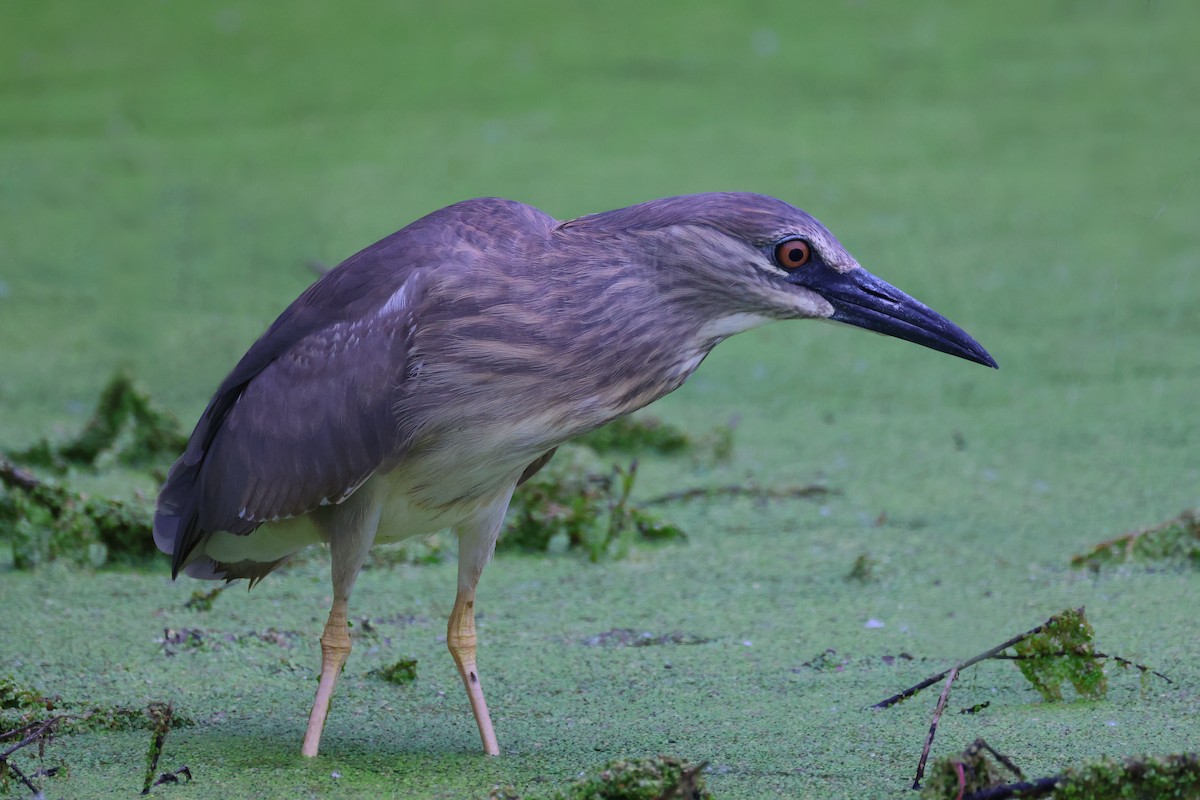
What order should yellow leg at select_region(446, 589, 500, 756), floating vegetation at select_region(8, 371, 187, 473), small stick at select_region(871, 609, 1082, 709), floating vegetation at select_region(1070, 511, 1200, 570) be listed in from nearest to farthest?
small stick at select_region(871, 609, 1082, 709) < yellow leg at select_region(446, 589, 500, 756) < floating vegetation at select_region(1070, 511, 1200, 570) < floating vegetation at select_region(8, 371, 187, 473)

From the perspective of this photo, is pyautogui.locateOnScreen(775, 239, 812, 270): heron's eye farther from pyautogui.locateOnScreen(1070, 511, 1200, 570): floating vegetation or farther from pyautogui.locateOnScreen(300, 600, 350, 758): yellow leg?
pyautogui.locateOnScreen(1070, 511, 1200, 570): floating vegetation

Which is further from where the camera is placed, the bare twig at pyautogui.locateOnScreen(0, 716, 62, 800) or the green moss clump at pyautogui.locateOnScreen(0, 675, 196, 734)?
the green moss clump at pyautogui.locateOnScreen(0, 675, 196, 734)

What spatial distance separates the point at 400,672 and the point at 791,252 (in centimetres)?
135

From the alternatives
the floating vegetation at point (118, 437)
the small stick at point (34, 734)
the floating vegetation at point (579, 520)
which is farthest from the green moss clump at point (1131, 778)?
the floating vegetation at point (118, 437)

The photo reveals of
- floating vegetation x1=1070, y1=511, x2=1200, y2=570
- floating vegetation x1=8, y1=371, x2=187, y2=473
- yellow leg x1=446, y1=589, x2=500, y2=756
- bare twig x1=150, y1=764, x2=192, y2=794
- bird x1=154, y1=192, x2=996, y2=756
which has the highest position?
bird x1=154, y1=192, x2=996, y2=756

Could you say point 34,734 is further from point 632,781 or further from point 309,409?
point 632,781

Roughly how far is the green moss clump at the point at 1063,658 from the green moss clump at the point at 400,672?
132 cm

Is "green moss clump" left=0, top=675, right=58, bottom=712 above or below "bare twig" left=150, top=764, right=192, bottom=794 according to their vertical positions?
above

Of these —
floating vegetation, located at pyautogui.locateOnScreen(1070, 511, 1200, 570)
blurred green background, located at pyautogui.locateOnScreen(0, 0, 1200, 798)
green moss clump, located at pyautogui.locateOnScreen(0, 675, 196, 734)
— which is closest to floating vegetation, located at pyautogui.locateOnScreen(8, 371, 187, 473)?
blurred green background, located at pyautogui.locateOnScreen(0, 0, 1200, 798)

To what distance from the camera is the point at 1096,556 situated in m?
3.97

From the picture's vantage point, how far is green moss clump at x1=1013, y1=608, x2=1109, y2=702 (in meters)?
2.97

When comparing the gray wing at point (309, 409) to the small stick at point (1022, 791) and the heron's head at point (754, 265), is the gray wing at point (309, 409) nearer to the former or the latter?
the heron's head at point (754, 265)

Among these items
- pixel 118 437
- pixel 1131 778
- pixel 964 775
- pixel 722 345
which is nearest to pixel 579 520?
pixel 118 437

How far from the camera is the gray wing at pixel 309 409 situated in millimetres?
2863
